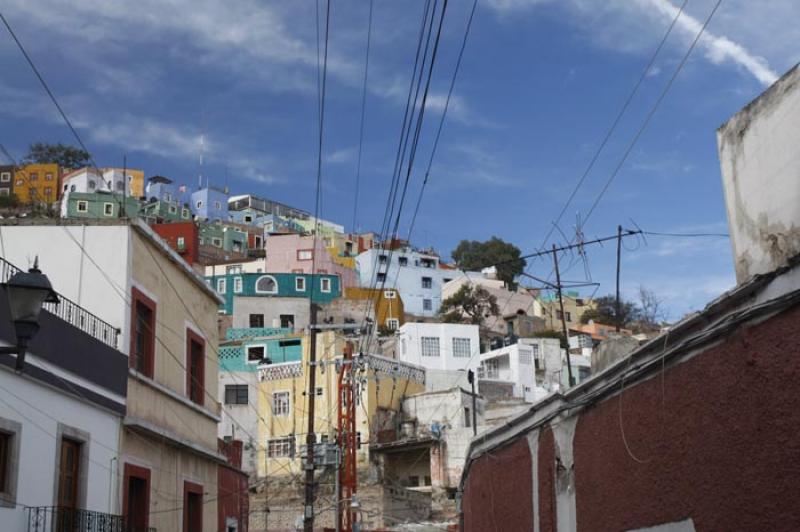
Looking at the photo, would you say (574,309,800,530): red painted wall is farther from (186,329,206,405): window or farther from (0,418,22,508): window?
(186,329,206,405): window

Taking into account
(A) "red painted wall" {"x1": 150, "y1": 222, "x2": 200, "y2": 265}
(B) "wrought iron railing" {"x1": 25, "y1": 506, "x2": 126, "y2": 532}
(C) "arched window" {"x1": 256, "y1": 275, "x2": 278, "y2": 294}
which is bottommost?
(B) "wrought iron railing" {"x1": 25, "y1": 506, "x2": 126, "y2": 532}

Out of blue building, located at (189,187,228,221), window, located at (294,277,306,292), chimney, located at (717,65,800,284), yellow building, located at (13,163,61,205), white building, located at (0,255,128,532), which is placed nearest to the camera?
chimney, located at (717,65,800,284)

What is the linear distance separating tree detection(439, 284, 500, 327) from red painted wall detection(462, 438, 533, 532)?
5909 cm

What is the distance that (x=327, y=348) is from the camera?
5053cm

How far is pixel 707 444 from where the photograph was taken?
7492 mm

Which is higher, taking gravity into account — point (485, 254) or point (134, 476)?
point (485, 254)

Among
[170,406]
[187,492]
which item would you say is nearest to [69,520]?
[170,406]

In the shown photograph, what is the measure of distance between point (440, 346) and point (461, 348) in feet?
5.08

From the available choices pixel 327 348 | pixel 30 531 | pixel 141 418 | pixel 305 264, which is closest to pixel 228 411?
pixel 327 348

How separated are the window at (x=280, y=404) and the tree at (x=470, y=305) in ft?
85.0

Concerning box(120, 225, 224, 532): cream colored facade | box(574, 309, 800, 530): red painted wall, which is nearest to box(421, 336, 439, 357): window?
box(120, 225, 224, 532): cream colored facade

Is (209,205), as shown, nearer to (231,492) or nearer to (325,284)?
(325,284)

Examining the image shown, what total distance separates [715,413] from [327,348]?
43699 mm

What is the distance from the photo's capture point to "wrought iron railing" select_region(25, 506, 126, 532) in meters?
12.5
